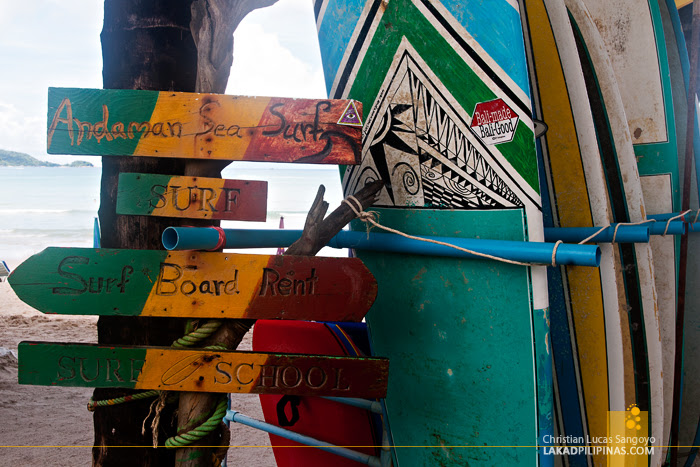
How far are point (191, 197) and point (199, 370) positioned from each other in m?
0.47

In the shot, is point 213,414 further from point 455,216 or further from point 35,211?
point 35,211

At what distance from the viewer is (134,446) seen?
5.98 feet

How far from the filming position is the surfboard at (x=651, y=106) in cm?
272

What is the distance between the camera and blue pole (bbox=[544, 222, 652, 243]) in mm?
1938

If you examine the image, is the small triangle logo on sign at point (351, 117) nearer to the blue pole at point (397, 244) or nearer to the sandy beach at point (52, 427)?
the blue pole at point (397, 244)

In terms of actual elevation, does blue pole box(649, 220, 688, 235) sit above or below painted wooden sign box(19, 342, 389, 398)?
above

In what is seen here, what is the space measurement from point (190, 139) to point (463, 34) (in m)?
0.93

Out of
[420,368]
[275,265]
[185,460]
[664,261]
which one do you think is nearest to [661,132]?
[664,261]

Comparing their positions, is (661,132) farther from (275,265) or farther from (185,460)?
(185,460)

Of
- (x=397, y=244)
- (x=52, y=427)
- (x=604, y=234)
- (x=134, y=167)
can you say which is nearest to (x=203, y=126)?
(x=134, y=167)

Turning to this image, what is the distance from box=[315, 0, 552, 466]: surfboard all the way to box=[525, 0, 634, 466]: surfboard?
50 cm

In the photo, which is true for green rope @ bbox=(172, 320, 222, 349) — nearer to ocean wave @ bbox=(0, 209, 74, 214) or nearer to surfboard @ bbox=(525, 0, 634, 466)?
surfboard @ bbox=(525, 0, 634, 466)

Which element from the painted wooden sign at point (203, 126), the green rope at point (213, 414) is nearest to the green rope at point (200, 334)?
the green rope at point (213, 414)

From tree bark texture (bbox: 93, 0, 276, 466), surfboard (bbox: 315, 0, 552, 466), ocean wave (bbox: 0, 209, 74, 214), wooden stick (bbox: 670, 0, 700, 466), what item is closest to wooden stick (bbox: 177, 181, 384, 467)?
tree bark texture (bbox: 93, 0, 276, 466)
